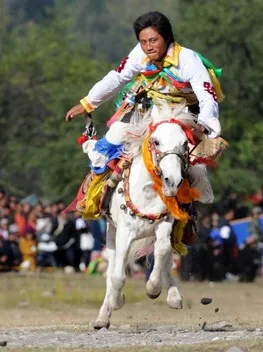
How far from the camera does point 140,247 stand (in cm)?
1320

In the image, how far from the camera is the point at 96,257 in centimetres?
3362

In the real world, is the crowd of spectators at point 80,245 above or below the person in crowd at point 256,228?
below

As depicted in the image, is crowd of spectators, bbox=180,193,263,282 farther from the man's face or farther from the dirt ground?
the man's face

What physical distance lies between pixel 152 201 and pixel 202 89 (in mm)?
1067

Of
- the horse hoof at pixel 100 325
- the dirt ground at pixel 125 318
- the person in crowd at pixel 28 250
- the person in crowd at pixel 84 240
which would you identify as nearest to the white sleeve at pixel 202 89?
the dirt ground at pixel 125 318

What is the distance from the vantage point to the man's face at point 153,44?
13.1m

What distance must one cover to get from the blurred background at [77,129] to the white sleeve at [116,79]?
1332 cm

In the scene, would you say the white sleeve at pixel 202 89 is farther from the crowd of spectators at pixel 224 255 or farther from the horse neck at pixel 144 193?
the crowd of spectators at pixel 224 255

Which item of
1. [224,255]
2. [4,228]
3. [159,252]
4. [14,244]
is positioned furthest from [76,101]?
[159,252]

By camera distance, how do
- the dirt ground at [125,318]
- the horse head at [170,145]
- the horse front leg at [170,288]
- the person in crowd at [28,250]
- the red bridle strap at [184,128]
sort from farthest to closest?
the person in crowd at [28,250] → the horse front leg at [170,288] → the red bridle strap at [184,128] → the horse head at [170,145] → the dirt ground at [125,318]

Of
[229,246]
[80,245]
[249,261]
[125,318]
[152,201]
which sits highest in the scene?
[152,201]

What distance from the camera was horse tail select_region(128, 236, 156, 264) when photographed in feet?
43.1

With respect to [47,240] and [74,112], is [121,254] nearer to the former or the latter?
[74,112]

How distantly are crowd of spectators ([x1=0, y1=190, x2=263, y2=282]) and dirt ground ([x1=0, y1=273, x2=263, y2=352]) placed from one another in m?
0.94
